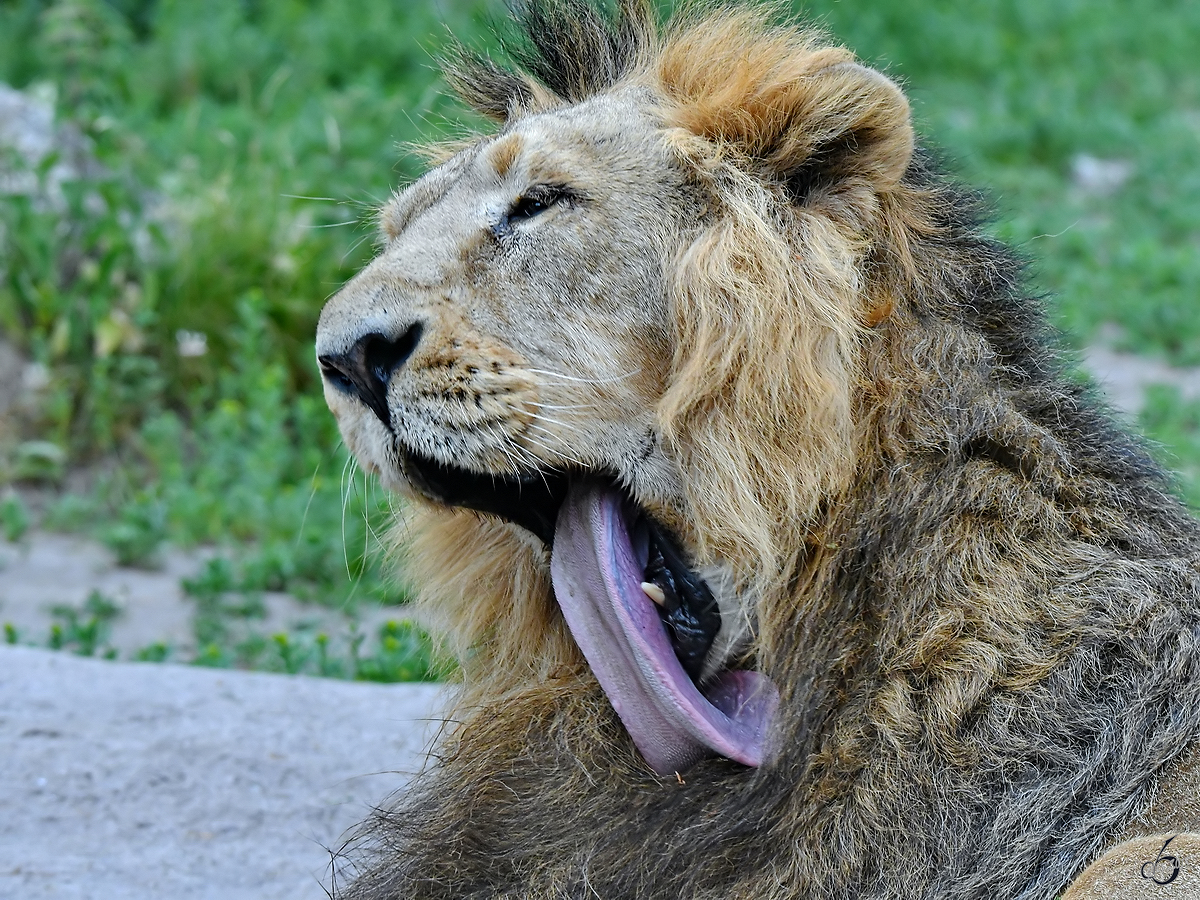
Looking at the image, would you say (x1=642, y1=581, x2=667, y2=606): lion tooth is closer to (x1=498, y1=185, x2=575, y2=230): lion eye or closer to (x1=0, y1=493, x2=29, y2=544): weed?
(x1=498, y1=185, x2=575, y2=230): lion eye

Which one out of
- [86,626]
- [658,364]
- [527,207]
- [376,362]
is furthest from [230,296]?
[658,364]

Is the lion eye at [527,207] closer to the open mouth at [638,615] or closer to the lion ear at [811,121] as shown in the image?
the lion ear at [811,121]

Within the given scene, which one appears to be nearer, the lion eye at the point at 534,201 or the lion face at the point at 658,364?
the lion face at the point at 658,364

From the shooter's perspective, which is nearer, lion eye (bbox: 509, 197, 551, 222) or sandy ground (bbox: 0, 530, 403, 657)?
lion eye (bbox: 509, 197, 551, 222)

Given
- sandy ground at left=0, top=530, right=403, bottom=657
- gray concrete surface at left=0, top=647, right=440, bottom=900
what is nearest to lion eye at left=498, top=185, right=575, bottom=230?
gray concrete surface at left=0, top=647, right=440, bottom=900

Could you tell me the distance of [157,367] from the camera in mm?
6027

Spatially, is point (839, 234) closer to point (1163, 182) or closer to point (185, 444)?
point (185, 444)

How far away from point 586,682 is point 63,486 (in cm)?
391

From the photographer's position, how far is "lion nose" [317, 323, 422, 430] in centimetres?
226

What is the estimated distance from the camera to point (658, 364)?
2.34 meters

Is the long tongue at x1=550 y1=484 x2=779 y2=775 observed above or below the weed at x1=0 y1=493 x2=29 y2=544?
above

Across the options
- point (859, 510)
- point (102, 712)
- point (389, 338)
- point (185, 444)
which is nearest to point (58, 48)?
point (185, 444)

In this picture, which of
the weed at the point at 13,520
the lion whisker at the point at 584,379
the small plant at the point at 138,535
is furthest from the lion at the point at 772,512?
the weed at the point at 13,520

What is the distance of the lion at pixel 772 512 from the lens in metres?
2.13
